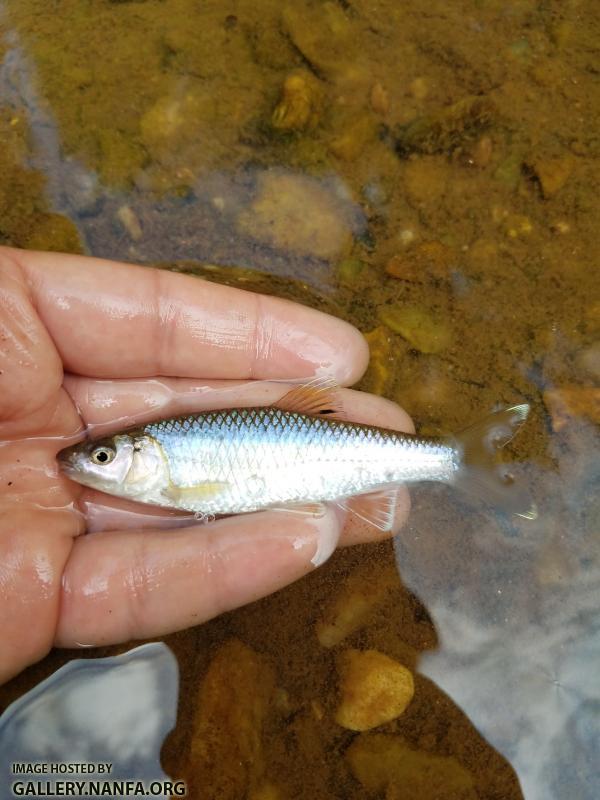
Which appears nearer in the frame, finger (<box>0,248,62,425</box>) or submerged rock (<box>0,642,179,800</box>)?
finger (<box>0,248,62,425</box>)

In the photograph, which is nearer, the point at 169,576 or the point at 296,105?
the point at 169,576

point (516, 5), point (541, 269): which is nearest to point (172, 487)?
point (541, 269)

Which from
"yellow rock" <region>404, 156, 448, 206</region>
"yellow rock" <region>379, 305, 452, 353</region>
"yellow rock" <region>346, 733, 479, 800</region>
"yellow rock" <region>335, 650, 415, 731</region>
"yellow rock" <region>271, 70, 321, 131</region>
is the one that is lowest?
"yellow rock" <region>346, 733, 479, 800</region>

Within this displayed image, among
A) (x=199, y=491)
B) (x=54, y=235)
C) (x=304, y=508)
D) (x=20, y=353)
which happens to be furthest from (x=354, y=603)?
(x=54, y=235)

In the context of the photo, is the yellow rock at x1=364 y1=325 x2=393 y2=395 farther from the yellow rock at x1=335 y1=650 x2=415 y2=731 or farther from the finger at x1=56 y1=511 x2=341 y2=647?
the yellow rock at x1=335 y1=650 x2=415 y2=731

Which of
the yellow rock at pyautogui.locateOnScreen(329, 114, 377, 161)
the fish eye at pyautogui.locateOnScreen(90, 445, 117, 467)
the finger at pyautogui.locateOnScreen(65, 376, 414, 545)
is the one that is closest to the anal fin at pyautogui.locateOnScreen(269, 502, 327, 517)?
the finger at pyautogui.locateOnScreen(65, 376, 414, 545)

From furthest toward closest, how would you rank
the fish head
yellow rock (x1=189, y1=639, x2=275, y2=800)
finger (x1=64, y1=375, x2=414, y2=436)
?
finger (x1=64, y1=375, x2=414, y2=436)
the fish head
yellow rock (x1=189, y1=639, x2=275, y2=800)

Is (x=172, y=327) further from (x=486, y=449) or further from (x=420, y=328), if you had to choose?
(x=486, y=449)
